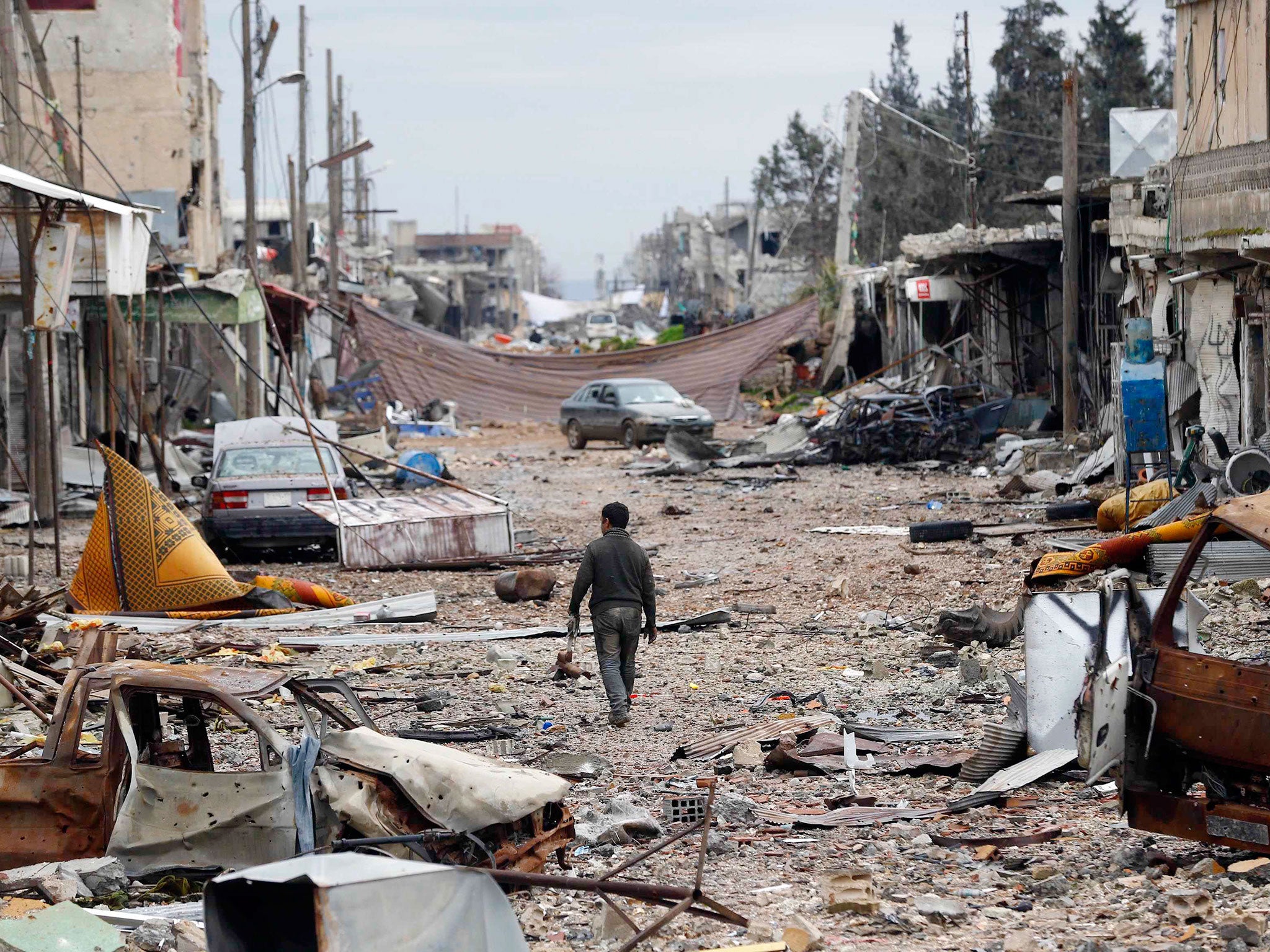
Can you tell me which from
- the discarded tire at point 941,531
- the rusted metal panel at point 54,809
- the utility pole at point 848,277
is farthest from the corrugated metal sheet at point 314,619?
the utility pole at point 848,277

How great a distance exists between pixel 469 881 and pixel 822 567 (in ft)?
37.7

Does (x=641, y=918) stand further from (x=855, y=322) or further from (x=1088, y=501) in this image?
(x=855, y=322)

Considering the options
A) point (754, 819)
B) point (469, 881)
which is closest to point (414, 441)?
point (754, 819)

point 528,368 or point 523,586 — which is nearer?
point 523,586

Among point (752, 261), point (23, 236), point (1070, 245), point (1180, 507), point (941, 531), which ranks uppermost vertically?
point (752, 261)

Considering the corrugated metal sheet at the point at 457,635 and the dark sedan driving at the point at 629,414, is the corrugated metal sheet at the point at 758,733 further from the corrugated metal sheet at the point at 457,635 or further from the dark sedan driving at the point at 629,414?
the dark sedan driving at the point at 629,414

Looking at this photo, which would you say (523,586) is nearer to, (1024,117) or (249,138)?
(249,138)

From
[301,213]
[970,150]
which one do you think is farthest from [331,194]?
[970,150]

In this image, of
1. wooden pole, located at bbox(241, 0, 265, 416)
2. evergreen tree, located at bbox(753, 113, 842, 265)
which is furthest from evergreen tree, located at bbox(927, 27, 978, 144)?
wooden pole, located at bbox(241, 0, 265, 416)

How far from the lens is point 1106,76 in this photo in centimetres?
5162

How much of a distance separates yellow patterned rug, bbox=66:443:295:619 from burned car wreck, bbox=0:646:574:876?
6900 millimetres

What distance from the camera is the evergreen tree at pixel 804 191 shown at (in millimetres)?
68312

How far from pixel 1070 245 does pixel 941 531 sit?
27.5 ft

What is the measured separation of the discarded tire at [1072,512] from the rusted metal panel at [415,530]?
6132 mm
